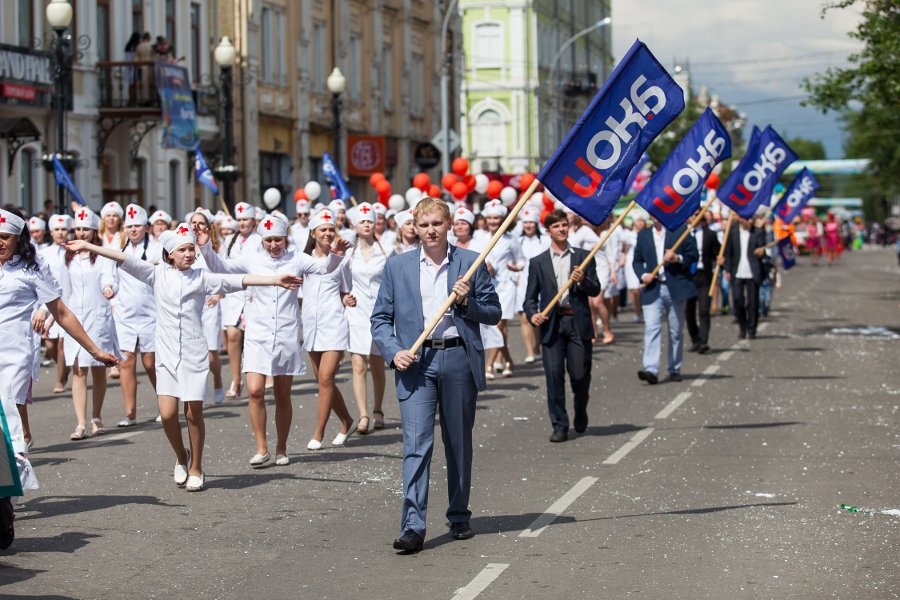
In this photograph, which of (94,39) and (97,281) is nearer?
(97,281)

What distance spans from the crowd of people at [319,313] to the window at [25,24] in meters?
10.8

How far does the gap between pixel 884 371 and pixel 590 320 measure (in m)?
7.05

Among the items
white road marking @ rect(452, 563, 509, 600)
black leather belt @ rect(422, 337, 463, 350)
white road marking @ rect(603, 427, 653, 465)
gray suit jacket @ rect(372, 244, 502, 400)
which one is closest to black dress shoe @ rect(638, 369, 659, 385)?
white road marking @ rect(603, 427, 653, 465)

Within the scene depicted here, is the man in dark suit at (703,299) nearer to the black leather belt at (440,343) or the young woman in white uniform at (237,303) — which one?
the young woman in white uniform at (237,303)

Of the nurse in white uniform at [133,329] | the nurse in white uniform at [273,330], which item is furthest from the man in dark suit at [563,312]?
the nurse in white uniform at [133,329]

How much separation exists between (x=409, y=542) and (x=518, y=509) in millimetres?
1528

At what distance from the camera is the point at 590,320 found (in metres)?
13.8

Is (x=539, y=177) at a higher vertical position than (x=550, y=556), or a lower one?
higher

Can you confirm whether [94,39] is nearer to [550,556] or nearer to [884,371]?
[884,371]

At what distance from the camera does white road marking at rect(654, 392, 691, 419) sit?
15012 millimetres

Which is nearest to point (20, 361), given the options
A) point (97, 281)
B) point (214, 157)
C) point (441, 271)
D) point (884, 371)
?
point (441, 271)

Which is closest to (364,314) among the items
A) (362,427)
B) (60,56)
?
(362,427)

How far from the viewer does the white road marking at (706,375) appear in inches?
707

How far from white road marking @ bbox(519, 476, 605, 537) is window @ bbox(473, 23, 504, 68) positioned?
6819 centimetres
